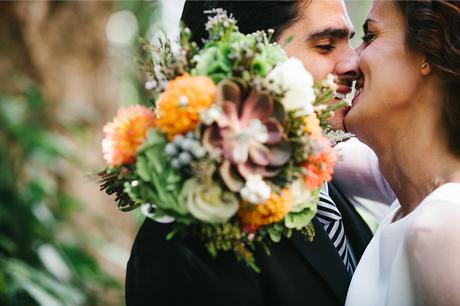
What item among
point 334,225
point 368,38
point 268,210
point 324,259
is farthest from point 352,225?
point 268,210

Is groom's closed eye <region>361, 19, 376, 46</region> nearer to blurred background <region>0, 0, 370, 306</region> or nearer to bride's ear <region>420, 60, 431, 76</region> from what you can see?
bride's ear <region>420, 60, 431, 76</region>

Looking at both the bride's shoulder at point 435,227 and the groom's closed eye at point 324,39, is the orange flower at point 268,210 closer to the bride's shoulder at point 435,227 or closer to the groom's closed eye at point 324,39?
the bride's shoulder at point 435,227

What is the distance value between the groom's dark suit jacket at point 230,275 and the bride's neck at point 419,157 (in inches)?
16.5

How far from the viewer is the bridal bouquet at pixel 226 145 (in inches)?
71.4

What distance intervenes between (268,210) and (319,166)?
23cm

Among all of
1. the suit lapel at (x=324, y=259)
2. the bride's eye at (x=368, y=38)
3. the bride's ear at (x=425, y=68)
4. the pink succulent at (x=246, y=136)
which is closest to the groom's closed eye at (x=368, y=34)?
the bride's eye at (x=368, y=38)

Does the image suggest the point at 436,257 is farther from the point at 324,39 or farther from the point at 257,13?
the point at 257,13

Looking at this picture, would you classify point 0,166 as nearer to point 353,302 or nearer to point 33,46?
point 33,46

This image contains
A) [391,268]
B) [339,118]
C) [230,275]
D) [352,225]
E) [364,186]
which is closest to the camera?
[230,275]

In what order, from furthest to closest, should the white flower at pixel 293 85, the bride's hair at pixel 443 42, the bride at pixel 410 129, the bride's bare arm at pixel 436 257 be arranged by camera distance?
the bride's hair at pixel 443 42
the bride at pixel 410 129
the bride's bare arm at pixel 436 257
the white flower at pixel 293 85

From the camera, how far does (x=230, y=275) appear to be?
2.17m

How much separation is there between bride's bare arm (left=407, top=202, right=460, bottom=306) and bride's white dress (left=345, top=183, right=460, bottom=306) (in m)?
0.03

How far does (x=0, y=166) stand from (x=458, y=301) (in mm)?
4353

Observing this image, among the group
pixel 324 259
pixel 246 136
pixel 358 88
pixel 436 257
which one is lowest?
pixel 436 257
